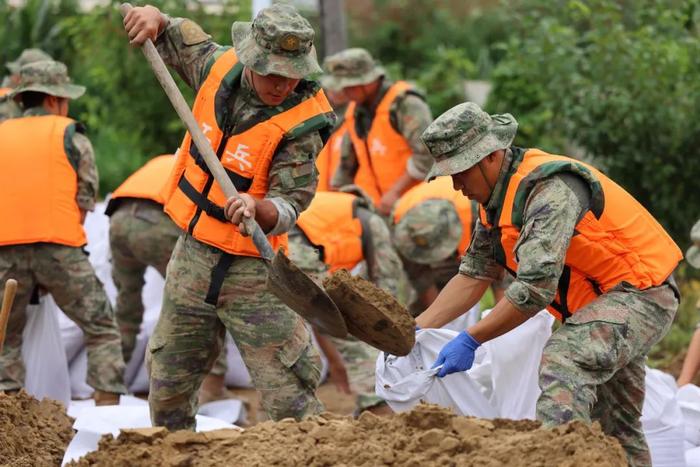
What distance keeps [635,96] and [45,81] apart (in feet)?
14.9

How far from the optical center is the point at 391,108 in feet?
29.1

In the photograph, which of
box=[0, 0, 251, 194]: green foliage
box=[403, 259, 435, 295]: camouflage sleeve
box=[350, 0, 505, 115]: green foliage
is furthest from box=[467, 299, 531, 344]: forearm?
box=[350, 0, 505, 115]: green foliage

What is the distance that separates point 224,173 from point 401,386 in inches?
43.3

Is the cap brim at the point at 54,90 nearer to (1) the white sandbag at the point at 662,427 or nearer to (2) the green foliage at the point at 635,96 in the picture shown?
(1) the white sandbag at the point at 662,427

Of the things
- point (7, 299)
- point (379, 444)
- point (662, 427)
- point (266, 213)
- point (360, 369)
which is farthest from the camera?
point (360, 369)

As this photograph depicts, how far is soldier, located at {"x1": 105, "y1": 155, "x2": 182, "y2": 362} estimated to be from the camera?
7.65 meters

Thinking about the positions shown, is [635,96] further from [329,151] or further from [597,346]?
[597,346]

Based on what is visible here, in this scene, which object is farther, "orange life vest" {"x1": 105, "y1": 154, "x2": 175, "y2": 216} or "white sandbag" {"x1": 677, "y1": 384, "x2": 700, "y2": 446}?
"orange life vest" {"x1": 105, "y1": 154, "x2": 175, "y2": 216}

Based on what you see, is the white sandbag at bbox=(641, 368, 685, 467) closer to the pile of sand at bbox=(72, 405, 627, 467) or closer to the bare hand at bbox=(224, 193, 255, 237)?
the pile of sand at bbox=(72, 405, 627, 467)

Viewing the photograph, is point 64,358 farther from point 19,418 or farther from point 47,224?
point 19,418

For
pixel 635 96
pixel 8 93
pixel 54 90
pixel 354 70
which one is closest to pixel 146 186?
pixel 54 90

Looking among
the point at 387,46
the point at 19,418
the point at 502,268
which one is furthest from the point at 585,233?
the point at 387,46

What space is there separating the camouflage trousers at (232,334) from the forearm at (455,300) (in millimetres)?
529

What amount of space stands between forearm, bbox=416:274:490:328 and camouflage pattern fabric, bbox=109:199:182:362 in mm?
2296
